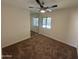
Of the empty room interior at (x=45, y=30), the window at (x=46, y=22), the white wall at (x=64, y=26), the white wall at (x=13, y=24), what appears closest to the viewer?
the empty room interior at (x=45, y=30)

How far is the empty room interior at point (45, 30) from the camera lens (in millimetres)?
3934

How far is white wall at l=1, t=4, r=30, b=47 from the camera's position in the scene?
4419 millimetres

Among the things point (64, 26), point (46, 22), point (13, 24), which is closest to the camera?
point (13, 24)

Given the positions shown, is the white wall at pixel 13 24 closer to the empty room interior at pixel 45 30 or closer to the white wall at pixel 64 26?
the empty room interior at pixel 45 30

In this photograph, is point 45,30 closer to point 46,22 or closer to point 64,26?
point 46,22

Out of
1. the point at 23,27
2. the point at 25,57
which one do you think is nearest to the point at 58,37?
the point at 23,27

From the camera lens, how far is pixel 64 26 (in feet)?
19.2

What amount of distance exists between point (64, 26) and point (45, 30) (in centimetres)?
284

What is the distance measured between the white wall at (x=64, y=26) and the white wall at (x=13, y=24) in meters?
2.17

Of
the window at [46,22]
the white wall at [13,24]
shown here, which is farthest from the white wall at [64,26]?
the white wall at [13,24]

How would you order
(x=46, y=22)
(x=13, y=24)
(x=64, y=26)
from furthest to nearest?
(x=46, y=22), (x=64, y=26), (x=13, y=24)

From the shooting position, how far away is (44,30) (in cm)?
865

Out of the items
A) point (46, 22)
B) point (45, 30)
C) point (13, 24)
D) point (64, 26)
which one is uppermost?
point (46, 22)

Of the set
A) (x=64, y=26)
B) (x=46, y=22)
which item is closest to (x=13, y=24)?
(x=64, y=26)
